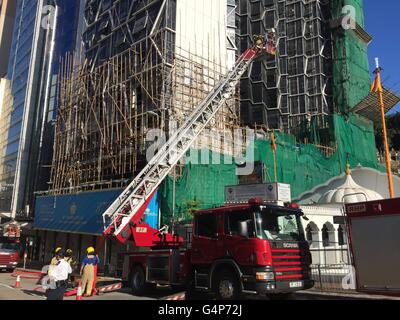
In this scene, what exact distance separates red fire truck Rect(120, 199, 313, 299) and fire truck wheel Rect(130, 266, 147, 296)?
2.17 meters

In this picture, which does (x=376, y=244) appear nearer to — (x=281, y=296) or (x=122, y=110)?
(x=281, y=296)

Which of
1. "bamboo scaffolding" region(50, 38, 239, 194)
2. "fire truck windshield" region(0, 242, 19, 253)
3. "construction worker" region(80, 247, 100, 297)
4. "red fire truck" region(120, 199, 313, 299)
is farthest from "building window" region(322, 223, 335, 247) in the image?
"fire truck windshield" region(0, 242, 19, 253)

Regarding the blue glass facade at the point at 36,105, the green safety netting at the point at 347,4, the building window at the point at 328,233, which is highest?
the green safety netting at the point at 347,4

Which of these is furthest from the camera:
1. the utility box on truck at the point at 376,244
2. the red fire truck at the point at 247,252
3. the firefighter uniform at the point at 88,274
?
the firefighter uniform at the point at 88,274

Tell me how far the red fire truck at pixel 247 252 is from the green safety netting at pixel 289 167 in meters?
11.5

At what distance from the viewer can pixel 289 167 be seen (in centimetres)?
3469

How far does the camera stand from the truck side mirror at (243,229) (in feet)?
36.5

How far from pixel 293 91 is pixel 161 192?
33.4 m

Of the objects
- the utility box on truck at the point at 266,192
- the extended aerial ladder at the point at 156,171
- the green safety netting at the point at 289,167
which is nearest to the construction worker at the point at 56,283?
the extended aerial ladder at the point at 156,171

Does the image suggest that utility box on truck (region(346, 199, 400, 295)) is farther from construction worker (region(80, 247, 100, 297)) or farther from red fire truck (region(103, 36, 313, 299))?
construction worker (region(80, 247, 100, 297))

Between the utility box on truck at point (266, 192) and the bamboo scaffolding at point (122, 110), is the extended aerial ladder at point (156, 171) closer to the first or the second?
the bamboo scaffolding at point (122, 110)

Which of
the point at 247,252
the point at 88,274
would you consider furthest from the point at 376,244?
the point at 88,274

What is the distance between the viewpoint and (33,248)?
126 feet

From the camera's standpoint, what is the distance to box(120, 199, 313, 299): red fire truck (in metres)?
10.7
